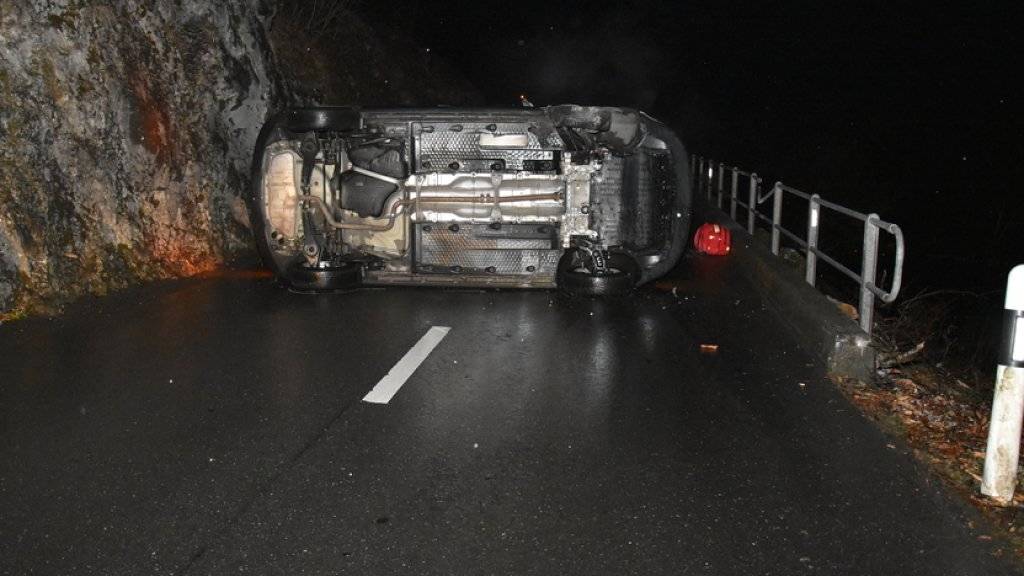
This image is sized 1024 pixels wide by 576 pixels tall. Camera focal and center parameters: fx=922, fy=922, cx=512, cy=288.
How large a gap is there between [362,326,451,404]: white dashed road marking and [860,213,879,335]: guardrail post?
3.27 meters

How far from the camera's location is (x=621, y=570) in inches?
150

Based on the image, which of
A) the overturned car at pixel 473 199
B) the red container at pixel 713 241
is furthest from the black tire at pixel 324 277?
the red container at pixel 713 241

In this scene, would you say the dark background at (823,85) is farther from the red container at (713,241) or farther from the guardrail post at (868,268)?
the guardrail post at (868,268)

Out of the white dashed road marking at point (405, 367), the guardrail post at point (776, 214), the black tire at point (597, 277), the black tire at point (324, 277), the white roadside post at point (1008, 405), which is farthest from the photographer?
the guardrail post at point (776, 214)

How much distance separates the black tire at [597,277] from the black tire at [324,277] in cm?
200

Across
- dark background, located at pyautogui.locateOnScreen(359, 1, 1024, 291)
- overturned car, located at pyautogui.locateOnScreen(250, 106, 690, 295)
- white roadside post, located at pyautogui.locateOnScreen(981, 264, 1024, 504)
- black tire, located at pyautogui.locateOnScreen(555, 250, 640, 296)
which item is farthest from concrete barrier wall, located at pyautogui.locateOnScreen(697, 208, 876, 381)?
dark background, located at pyautogui.locateOnScreen(359, 1, 1024, 291)

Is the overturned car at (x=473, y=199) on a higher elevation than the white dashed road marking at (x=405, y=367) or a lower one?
higher

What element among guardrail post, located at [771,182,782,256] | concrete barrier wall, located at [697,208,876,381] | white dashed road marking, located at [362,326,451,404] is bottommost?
white dashed road marking, located at [362,326,451,404]

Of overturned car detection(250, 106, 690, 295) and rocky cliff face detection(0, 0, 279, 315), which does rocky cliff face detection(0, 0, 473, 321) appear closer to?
rocky cliff face detection(0, 0, 279, 315)

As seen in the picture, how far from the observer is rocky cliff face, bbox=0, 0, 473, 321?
868cm

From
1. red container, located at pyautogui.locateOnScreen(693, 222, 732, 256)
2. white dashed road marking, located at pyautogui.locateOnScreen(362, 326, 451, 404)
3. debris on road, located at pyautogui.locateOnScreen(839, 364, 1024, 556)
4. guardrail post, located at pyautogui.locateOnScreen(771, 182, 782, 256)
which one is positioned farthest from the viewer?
red container, located at pyautogui.locateOnScreen(693, 222, 732, 256)

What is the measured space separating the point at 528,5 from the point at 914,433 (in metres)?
58.1

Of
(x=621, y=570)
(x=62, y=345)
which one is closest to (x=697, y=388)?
(x=621, y=570)

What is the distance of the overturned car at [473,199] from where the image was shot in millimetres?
8648
